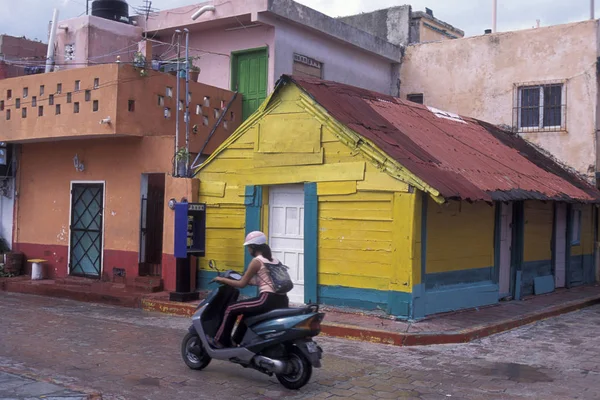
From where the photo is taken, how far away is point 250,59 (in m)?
16.5

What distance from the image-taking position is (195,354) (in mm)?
7617

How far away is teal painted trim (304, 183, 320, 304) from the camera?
1147 cm

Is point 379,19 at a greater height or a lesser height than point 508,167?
greater

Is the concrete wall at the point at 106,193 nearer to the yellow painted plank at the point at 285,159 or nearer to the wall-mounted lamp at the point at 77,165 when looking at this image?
the wall-mounted lamp at the point at 77,165

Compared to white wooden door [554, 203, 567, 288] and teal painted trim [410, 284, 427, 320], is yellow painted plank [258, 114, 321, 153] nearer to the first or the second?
teal painted trim [410, 284, 427, 320]

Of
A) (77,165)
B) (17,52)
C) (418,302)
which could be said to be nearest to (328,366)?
(418,302)

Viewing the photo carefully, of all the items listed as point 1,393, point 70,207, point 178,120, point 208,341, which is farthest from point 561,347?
point 70,207

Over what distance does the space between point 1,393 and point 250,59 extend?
11.6 metres

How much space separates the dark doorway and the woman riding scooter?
7083 mm

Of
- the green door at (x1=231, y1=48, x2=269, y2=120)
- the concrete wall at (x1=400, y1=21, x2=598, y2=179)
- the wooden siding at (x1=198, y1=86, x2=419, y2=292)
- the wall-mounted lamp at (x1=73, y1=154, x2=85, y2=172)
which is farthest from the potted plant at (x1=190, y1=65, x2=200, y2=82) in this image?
the concrete wall at (x1=400, y1=21, x2=598, y2=179)

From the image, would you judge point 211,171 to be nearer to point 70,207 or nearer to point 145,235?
point 145,235

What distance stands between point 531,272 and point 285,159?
6153mm

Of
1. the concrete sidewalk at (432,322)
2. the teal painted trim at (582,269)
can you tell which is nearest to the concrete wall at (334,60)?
the concrete sidewalk at (432,322)

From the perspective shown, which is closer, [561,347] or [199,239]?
[561,347]
